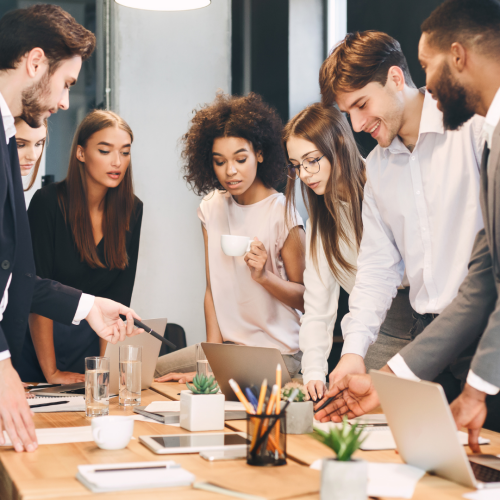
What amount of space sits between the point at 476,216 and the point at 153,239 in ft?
8.09

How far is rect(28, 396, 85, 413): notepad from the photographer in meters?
1.70

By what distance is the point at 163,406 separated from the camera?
1.74 metres

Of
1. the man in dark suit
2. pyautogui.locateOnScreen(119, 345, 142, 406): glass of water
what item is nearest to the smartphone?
the man in dark suit

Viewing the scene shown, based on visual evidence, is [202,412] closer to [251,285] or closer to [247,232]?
[251,285]

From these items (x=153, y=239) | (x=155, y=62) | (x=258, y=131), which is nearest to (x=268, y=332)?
(x=258, y=131)

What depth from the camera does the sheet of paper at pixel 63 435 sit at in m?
1.34

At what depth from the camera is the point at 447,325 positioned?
1500 millimetres

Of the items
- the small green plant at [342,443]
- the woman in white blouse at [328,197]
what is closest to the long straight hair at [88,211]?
the woman in white blouse at [328,197]

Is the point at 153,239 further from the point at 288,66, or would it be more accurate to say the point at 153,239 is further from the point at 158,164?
the point at 288,66

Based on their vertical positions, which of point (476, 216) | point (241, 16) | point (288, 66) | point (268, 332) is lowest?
point (268, 332)

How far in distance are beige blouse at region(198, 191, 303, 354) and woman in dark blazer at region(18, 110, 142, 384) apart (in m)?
0.40

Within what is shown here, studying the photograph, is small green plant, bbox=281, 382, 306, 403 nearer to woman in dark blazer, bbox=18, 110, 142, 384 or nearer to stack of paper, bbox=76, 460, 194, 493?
stack of paper, bbox=76, 460, 194, 493

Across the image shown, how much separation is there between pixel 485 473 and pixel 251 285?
176 centimetres

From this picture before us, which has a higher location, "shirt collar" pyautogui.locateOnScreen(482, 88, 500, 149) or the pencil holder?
"shirt collar" pyautogui.locateOnScreen(482, 88, 500, 149)
